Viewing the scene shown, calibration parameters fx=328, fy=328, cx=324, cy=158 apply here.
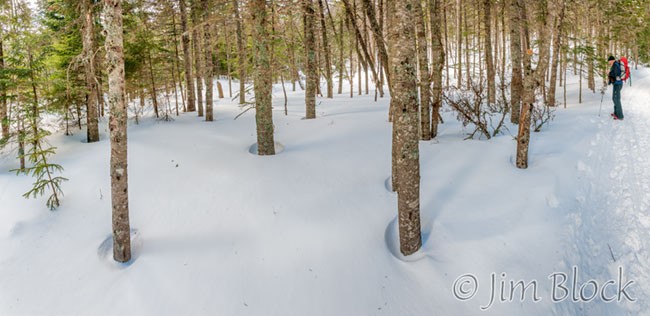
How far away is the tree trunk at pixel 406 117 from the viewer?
4645 mm

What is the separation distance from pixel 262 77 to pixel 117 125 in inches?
159

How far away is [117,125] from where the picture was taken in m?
4.88

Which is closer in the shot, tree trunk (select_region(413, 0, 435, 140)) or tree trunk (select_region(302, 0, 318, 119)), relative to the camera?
tree trunk (select_region(413, 0, 435, 140))

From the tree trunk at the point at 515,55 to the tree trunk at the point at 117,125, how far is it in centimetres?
1022

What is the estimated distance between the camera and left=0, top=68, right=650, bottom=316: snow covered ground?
4.68 metres

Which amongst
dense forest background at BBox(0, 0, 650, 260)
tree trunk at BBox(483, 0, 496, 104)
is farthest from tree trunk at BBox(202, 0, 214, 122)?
tree trunk at BBox(483, 0, 496, 104)

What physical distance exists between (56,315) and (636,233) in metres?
8.90

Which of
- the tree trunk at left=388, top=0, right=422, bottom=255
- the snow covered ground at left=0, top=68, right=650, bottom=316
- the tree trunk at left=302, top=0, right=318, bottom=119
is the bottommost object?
the snow covered ground at left=0, top=68, right=650, bottom=316

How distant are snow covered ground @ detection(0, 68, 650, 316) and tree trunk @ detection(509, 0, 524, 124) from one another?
2.48 meters

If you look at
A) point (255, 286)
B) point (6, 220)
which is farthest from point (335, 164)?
point (6, 220)

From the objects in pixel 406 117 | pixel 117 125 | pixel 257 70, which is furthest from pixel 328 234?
pixel 257 70

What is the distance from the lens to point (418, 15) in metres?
8.20

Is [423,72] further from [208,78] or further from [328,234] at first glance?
[208,78]

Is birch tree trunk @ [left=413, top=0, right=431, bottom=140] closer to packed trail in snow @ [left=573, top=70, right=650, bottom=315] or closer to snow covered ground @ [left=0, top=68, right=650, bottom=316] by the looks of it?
snow covered ground @ [left=0, top=68, right=650, bottom=316]
